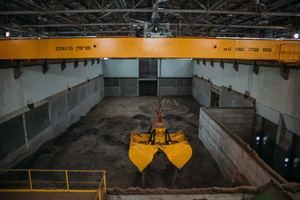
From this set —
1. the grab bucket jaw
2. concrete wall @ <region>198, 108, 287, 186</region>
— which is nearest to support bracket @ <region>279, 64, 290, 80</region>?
concrete wall @ <region>198, 108, 287, 186</region>

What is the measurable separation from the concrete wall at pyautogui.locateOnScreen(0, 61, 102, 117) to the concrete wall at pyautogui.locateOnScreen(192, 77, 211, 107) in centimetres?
1361

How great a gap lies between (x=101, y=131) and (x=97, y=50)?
8689 millimetres

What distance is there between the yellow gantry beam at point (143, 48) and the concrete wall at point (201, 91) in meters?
13.3

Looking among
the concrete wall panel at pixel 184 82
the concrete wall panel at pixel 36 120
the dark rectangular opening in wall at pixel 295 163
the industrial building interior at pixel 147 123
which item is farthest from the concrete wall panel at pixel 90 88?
the dark rectangular opening in wall at pixel 295 163

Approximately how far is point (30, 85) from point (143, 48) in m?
7.18

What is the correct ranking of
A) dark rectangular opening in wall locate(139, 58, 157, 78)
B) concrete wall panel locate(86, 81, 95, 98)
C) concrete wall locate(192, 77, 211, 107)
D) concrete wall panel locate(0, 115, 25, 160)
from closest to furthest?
concrete wall panel locate(0, 115, 25, 160)
concrete wall panel locate(86, 81, 95, 98)
concrete wall locate(192, 77, 211, 107)
dark rectangular opening in wall locate(139, 58, 157, 78)

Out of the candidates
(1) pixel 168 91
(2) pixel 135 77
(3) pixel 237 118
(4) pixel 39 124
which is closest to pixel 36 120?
(4) pixel 39 124

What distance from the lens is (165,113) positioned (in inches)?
742

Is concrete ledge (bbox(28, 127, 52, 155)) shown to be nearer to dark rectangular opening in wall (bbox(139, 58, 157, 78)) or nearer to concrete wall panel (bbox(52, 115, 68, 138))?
concrete wall panel (bbox(52, 115, 68, 138))

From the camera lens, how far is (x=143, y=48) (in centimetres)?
644

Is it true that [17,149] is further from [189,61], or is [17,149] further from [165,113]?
[189,61]

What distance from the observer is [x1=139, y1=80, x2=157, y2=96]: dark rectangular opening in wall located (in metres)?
27.1

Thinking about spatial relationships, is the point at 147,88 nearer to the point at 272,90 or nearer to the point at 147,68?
the point at 147,68

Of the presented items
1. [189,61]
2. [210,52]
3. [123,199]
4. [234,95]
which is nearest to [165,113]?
[234,95]
